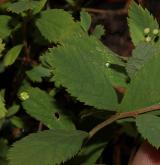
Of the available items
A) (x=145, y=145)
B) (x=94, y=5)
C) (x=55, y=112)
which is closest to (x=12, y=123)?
(x=55, y=112)

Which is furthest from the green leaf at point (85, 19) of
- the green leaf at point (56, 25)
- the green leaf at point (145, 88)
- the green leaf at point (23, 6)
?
the green leaf at point (145, 88)

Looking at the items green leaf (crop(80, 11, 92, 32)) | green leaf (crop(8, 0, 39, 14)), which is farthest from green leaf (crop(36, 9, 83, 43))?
green leaf (crop(8, 0, 39, 14))

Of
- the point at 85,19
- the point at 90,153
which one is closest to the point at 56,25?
the point at 85,19

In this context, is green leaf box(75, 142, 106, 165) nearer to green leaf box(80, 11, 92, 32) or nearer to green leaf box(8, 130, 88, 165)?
green leaf box(8, 130, 88, 165)

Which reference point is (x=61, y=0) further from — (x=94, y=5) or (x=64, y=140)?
(x=64, y=140)

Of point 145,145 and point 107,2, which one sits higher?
point 107,2

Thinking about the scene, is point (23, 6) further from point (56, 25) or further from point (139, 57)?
point (139, 57)

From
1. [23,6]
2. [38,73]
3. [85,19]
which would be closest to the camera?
[23,6]
